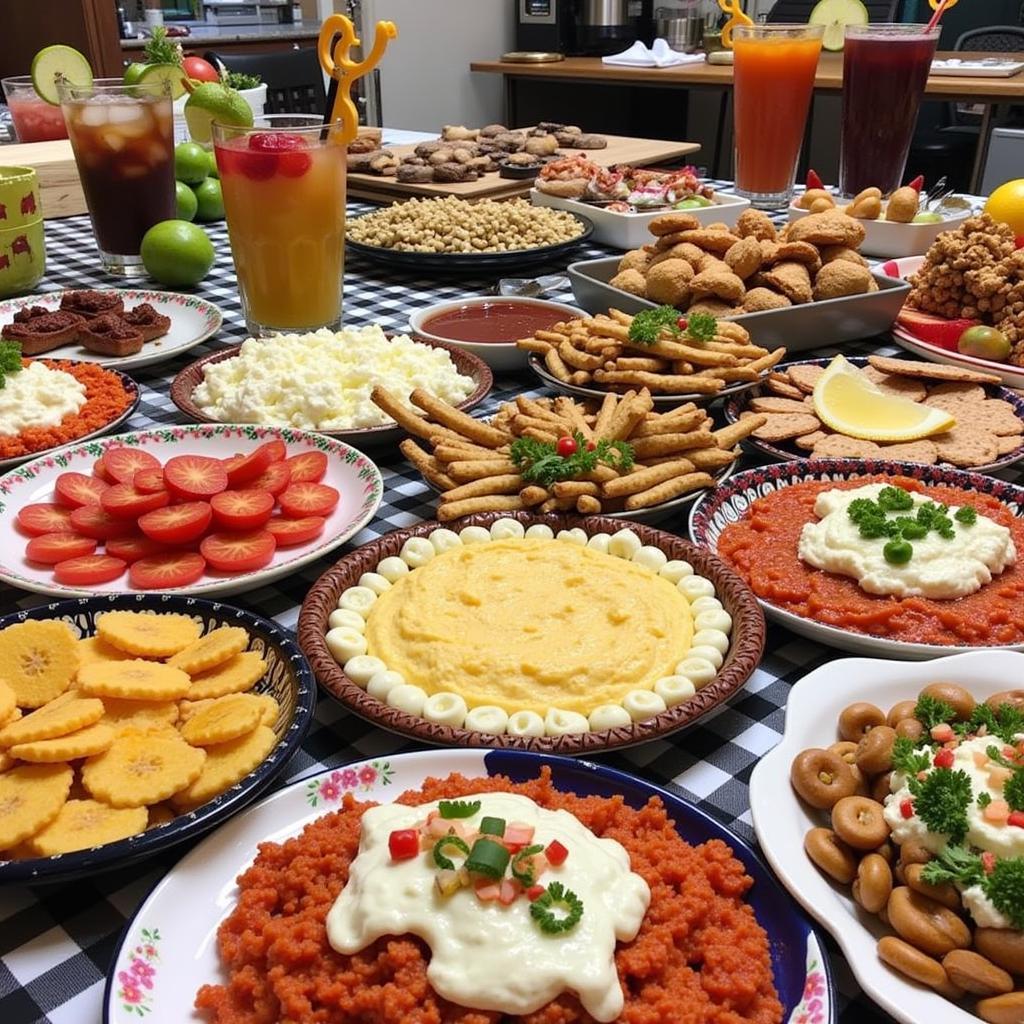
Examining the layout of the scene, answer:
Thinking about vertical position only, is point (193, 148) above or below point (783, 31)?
below

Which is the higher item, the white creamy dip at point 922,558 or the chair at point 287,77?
the chair at point 287,77

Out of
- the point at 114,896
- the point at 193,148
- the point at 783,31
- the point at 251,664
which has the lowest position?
the point at 114,896

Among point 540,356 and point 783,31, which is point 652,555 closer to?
point 540,356

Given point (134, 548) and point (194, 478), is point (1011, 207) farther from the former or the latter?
point (134, 548)

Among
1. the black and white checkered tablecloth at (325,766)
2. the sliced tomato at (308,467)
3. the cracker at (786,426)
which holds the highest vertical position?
the sliced tomato at (308,467)

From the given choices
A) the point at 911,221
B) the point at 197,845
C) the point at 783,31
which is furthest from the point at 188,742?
the point at 783,31

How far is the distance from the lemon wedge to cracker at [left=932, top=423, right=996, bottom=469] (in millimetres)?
28

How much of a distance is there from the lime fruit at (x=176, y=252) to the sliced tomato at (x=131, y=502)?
153cm

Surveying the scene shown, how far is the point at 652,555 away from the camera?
4.97 feet

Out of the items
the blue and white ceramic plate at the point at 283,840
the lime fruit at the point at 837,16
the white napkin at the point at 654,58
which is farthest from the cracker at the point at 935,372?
the white napkin at the point at 654,58

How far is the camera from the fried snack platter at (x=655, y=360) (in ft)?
6.55

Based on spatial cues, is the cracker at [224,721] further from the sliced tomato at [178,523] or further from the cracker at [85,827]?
the sliced tomato at [178,523]

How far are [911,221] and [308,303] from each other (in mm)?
1897

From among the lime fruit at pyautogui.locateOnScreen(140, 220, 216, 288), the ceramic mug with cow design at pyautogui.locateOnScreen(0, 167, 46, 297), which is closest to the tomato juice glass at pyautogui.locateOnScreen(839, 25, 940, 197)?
the lime fruit at pyautogui.locateOnScreen(140, 220, 216, 288)
